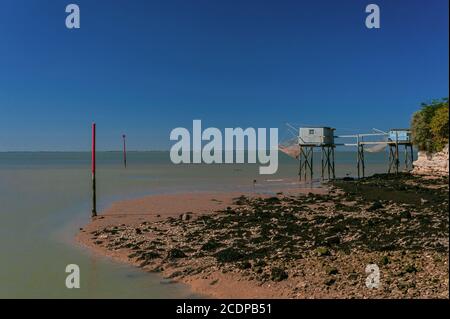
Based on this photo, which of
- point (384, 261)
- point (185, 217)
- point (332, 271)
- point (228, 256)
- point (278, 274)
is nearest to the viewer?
point (332, 271)

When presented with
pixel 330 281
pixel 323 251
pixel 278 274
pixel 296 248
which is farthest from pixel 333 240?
pixel 330 281

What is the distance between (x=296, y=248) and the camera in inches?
500

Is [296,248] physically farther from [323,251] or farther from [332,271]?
[332,271]

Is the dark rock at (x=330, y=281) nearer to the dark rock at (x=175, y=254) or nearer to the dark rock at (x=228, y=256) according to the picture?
the dark rock at (x=228, y=256)

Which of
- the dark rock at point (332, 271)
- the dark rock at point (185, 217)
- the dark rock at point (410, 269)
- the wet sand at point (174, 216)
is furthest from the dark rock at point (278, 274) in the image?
the dark rock at point (185, 217)

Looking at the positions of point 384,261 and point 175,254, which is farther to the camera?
point 175,254

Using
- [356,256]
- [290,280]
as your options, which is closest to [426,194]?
[356,256]

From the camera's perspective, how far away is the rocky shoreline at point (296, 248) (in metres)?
9.16

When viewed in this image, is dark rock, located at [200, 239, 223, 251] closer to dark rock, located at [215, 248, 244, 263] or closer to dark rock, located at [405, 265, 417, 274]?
dark rock, located at [215, 248, 244, 263]

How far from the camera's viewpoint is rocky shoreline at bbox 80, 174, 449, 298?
9.16 metres

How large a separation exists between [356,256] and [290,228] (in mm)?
5016
